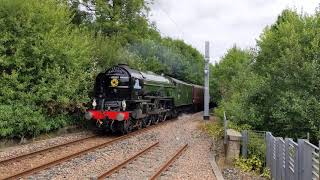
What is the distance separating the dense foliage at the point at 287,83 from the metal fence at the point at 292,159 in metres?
2.93

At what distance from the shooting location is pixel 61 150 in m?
14.0

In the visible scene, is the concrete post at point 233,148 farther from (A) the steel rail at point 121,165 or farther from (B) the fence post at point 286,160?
(B) the fence post at point 286,160

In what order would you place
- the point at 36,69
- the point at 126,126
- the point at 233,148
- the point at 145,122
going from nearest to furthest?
the point at 233,148 < the point at 36,69 < the point at 126,126 < the point at 145,122

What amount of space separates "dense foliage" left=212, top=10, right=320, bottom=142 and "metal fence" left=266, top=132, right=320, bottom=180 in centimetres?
293

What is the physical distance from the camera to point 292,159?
8.31 meters

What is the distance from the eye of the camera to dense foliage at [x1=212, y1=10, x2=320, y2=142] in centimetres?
1412

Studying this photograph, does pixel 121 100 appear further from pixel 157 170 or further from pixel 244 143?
pixel 157 170

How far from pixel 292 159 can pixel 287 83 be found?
7124 millimetres

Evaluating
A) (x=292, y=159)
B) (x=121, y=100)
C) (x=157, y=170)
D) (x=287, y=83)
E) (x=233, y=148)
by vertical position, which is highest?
(x=287, y=83)

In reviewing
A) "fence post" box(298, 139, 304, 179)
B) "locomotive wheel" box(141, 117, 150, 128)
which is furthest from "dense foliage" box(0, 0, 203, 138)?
"fence post" box(298, 139, 304, 179)

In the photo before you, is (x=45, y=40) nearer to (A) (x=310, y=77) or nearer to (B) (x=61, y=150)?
(B) (x=61, y=150)

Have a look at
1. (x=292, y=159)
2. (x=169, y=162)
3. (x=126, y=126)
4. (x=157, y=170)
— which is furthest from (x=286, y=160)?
(x=126, y=126)

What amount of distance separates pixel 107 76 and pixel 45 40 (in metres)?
3.91

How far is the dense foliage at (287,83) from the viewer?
14125 millimetres
